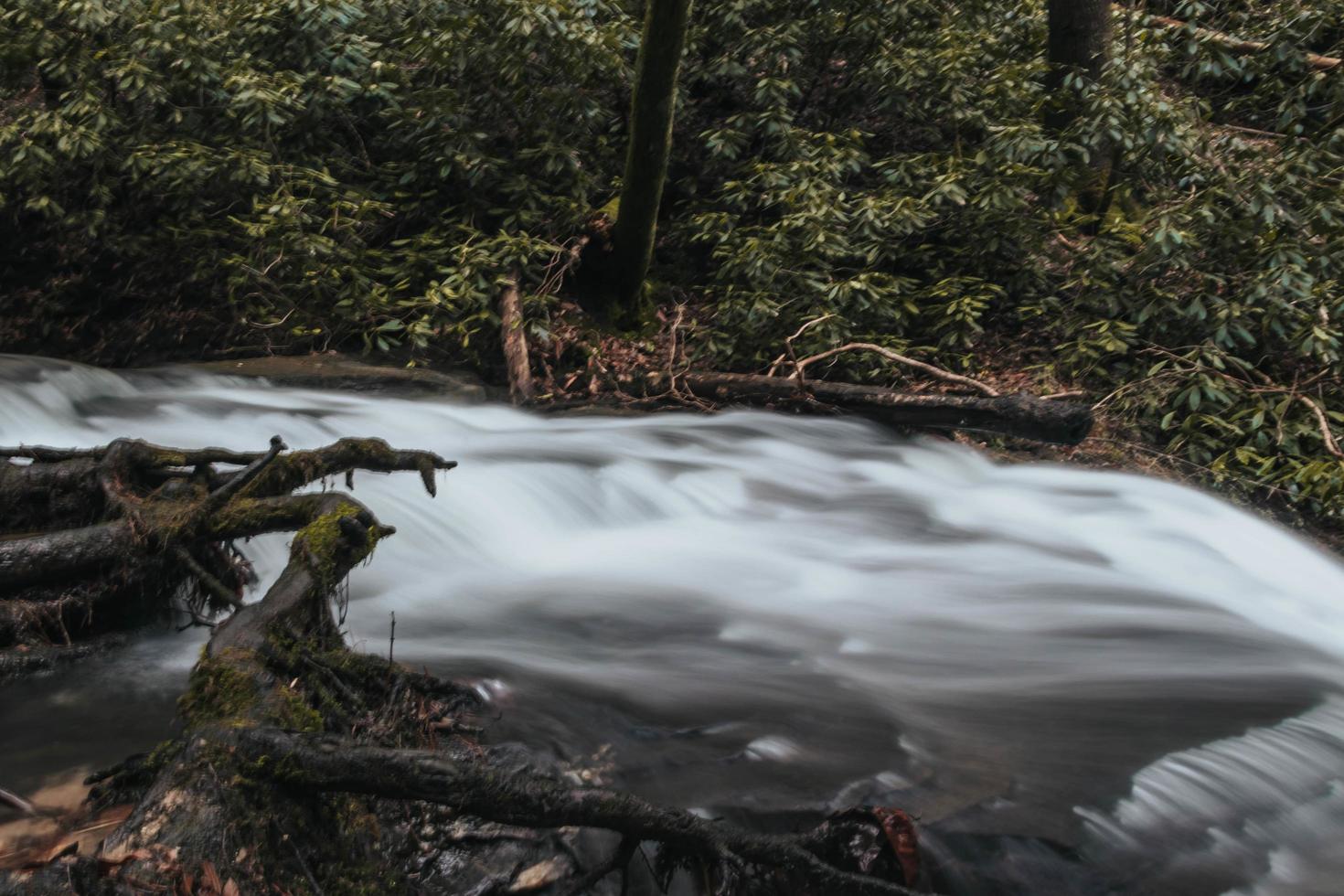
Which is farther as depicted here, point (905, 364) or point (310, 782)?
point (905, 364)

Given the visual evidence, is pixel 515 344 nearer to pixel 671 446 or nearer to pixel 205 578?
pixel 671 446

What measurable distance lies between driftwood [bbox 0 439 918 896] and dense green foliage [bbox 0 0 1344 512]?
5272 mm

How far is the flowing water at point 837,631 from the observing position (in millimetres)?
3320

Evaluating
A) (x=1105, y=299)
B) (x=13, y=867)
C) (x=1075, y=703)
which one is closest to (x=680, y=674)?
(x=1075, y=703)

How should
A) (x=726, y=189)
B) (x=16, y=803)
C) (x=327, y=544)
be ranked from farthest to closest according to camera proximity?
(x=726, y=189), (x=327, y=544), (x=16, y=803)

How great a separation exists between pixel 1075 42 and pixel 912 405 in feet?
14.5

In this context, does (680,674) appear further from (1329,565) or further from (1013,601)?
(1329,565)

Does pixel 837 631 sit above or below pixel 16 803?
below

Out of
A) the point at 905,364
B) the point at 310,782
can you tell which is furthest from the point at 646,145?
the point at 310,782

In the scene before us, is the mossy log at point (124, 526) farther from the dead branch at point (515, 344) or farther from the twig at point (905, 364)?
the twig at point (905, 364)

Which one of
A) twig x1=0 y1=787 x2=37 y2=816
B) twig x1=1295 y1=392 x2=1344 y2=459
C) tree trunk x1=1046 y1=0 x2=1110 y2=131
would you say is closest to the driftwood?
twig x1=0 y1=787 x2=37 y2=816

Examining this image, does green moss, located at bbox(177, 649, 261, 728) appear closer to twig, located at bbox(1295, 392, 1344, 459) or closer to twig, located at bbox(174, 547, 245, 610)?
twig, located at bbox(174, 547, 245, 610)

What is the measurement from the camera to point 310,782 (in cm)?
221

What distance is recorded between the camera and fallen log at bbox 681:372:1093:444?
274 inches
